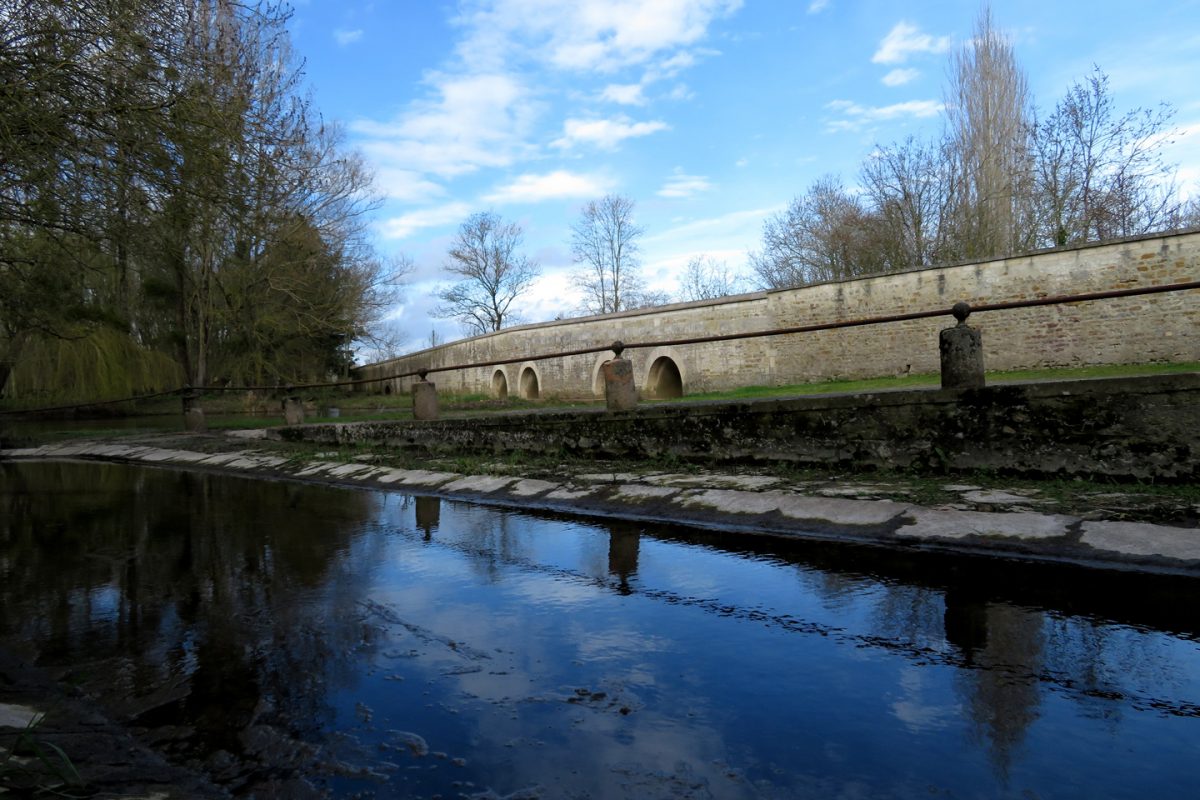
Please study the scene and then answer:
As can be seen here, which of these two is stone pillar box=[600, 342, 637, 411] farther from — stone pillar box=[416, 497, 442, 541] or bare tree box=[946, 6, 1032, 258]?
bare tree box=[946, 6, 1032, 258]

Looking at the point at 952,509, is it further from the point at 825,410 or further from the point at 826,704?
the point at 826,704

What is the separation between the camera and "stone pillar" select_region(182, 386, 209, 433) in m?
16.7

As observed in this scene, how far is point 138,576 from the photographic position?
433 cm

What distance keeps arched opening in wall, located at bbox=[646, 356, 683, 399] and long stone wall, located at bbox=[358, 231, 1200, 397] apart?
0.13 feet

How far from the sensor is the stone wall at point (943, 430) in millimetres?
4773

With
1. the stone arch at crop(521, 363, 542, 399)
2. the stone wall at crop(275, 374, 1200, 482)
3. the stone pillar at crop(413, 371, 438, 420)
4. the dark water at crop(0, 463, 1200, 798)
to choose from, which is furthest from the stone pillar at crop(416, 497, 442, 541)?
the stone arch at crop(521, 363, 542, 399)

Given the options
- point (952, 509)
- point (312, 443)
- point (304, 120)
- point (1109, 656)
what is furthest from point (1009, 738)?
point (304, 120)

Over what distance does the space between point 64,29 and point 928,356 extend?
2218cm

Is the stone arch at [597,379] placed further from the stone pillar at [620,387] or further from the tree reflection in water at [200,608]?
the tree reflection in water at [200,608]

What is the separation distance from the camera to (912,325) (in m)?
22.9

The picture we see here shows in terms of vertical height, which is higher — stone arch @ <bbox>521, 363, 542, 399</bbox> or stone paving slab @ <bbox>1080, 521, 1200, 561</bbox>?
stone arch @ <bbox>521, 363, 542, 399</bbox>

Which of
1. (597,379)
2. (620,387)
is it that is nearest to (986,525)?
(620,387)

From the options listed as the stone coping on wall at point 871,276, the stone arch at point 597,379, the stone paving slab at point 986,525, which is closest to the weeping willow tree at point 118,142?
the stone paving slab at point 986,525

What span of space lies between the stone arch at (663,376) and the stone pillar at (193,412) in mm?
15677
